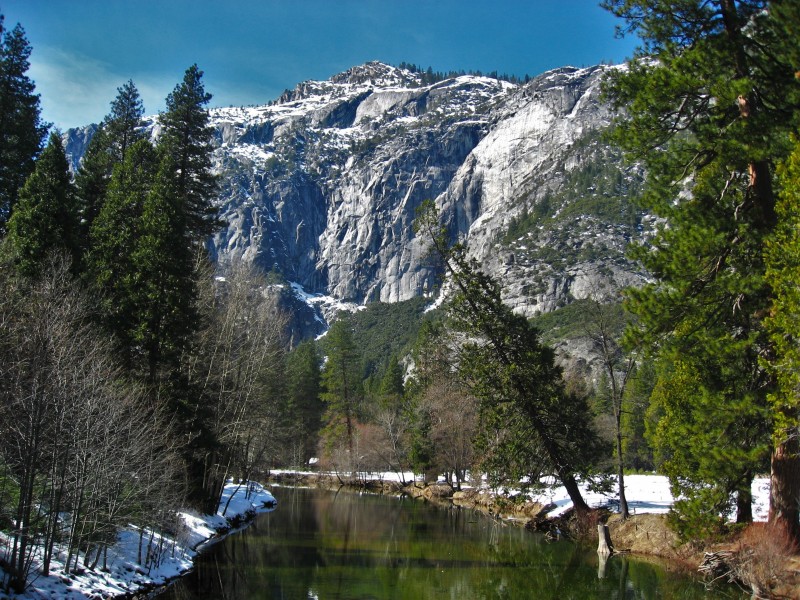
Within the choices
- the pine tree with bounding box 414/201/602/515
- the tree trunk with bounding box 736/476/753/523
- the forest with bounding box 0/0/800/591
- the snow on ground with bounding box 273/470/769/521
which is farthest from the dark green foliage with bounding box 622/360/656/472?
the tree trunk with bounding box 736/476/753/523

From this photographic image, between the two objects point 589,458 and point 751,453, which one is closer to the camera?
point 751,453

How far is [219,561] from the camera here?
22.7m

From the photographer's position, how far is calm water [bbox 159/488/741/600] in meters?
18.5

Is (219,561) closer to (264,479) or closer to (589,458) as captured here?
(589,458)

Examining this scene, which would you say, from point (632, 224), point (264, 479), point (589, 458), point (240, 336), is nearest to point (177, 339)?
point (240, 336)

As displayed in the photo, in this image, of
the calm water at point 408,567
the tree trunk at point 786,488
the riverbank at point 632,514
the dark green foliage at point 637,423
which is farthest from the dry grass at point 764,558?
the dark green foliage at point 637,423

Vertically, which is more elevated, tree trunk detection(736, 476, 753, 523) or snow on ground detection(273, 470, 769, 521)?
tree trunk detection(736, 476, 753, 523)

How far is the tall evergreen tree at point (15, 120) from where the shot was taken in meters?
32.0

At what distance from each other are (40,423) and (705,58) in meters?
15.9

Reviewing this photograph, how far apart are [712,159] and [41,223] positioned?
22375 mm

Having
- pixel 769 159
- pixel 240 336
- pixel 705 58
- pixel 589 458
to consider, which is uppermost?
pixel 705 58

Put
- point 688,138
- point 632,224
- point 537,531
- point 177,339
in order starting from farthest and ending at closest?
point 632,224 → point 537,531 → point 177,339 → point 688,138

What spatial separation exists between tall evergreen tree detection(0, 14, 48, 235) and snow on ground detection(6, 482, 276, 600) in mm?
18733

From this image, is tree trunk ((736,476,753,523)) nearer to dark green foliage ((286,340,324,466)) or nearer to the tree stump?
the tree stump
